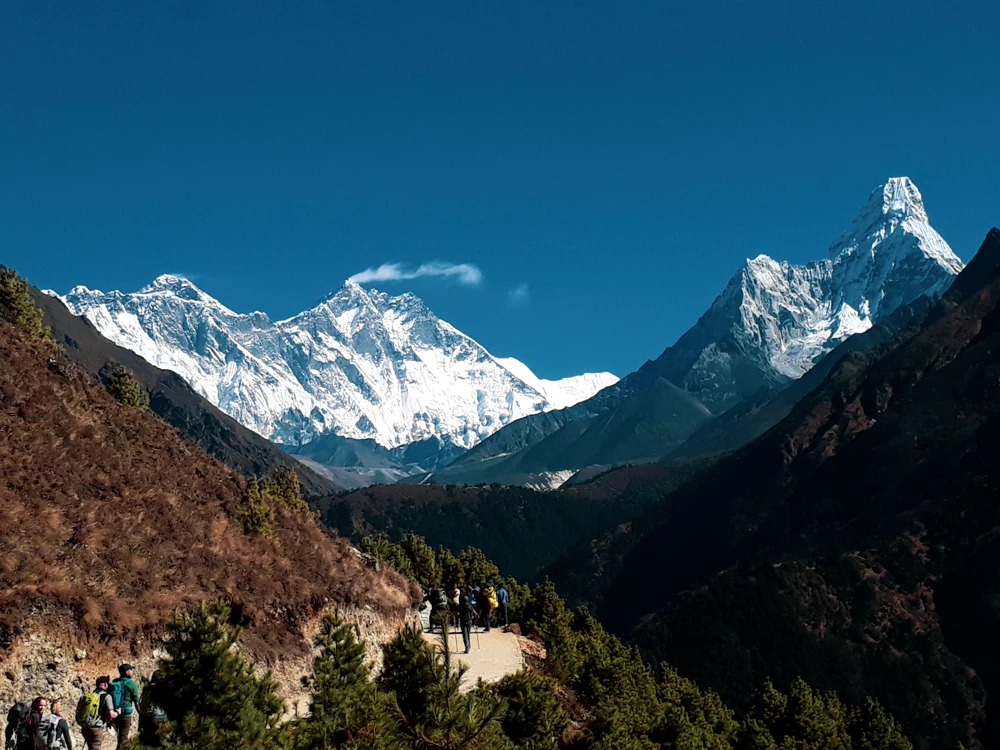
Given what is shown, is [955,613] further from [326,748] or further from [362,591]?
[326,748]

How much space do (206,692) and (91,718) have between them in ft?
8.73

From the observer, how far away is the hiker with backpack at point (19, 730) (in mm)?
20828

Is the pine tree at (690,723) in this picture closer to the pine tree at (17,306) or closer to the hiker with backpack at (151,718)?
the hiker with backpack at (151,718)

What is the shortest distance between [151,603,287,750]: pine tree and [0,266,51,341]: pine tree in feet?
114

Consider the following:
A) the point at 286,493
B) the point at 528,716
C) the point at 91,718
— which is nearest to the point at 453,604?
the point at 286,493

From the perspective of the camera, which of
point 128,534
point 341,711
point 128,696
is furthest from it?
point 128,534

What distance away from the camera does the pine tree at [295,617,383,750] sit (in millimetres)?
23234

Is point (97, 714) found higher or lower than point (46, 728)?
higher

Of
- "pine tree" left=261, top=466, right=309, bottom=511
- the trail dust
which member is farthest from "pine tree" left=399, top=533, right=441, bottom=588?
the trail dust

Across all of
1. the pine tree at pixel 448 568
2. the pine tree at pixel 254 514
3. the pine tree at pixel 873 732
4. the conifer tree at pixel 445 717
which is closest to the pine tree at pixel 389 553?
the pine tree at pixel 448 568

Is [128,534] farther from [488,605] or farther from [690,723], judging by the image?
[690,723]

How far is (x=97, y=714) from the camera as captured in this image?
2231 centimetres

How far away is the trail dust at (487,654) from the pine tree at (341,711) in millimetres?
8655

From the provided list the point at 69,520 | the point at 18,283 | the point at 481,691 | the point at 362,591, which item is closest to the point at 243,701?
the point at 481,691
